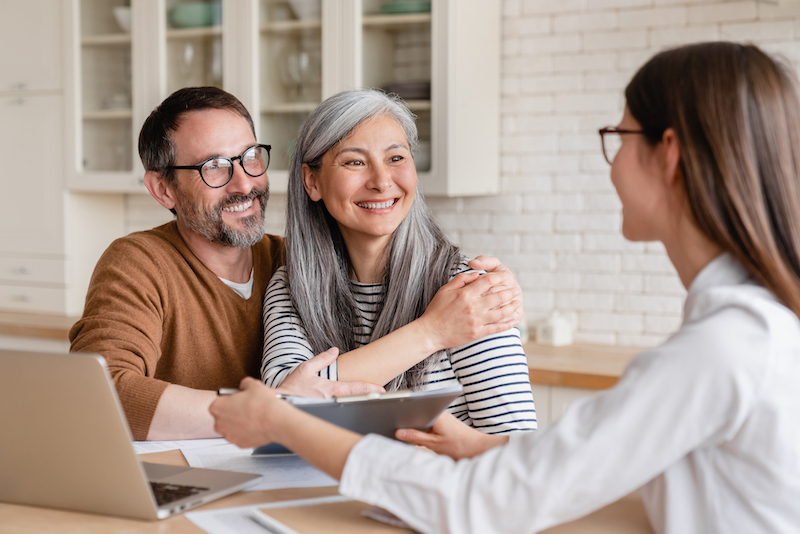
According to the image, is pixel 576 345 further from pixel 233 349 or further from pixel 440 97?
pixel 233 349

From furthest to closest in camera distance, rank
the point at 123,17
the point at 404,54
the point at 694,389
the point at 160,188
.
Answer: the point at 123,17 → the point at 404,54 → the point at 160,188 → the point at 694,389

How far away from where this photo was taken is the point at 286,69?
318 centimetres

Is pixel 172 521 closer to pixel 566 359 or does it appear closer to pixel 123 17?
pixel 566 359

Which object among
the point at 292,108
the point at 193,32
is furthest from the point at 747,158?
the point at 193,32

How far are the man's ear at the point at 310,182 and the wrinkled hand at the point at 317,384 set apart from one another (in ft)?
1.71

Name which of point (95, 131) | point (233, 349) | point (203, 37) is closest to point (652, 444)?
point (233, 349)

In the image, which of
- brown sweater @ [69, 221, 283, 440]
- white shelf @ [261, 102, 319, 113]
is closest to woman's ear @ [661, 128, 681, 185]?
brown sweater @ [69, 221, 283, 440]

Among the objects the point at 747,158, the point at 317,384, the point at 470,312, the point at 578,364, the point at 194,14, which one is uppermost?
the point at 194,14

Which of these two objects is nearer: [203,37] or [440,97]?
[440,97]

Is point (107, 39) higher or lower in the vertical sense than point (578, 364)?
A: higher

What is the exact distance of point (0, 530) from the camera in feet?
3.27

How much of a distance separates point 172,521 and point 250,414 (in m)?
0.17

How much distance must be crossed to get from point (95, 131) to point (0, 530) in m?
2.87

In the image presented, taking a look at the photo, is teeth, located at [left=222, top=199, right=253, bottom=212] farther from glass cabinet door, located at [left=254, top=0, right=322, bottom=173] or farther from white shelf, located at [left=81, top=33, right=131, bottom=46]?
white shelf, located at [left=81, top=33, right=131, bottom=46]
